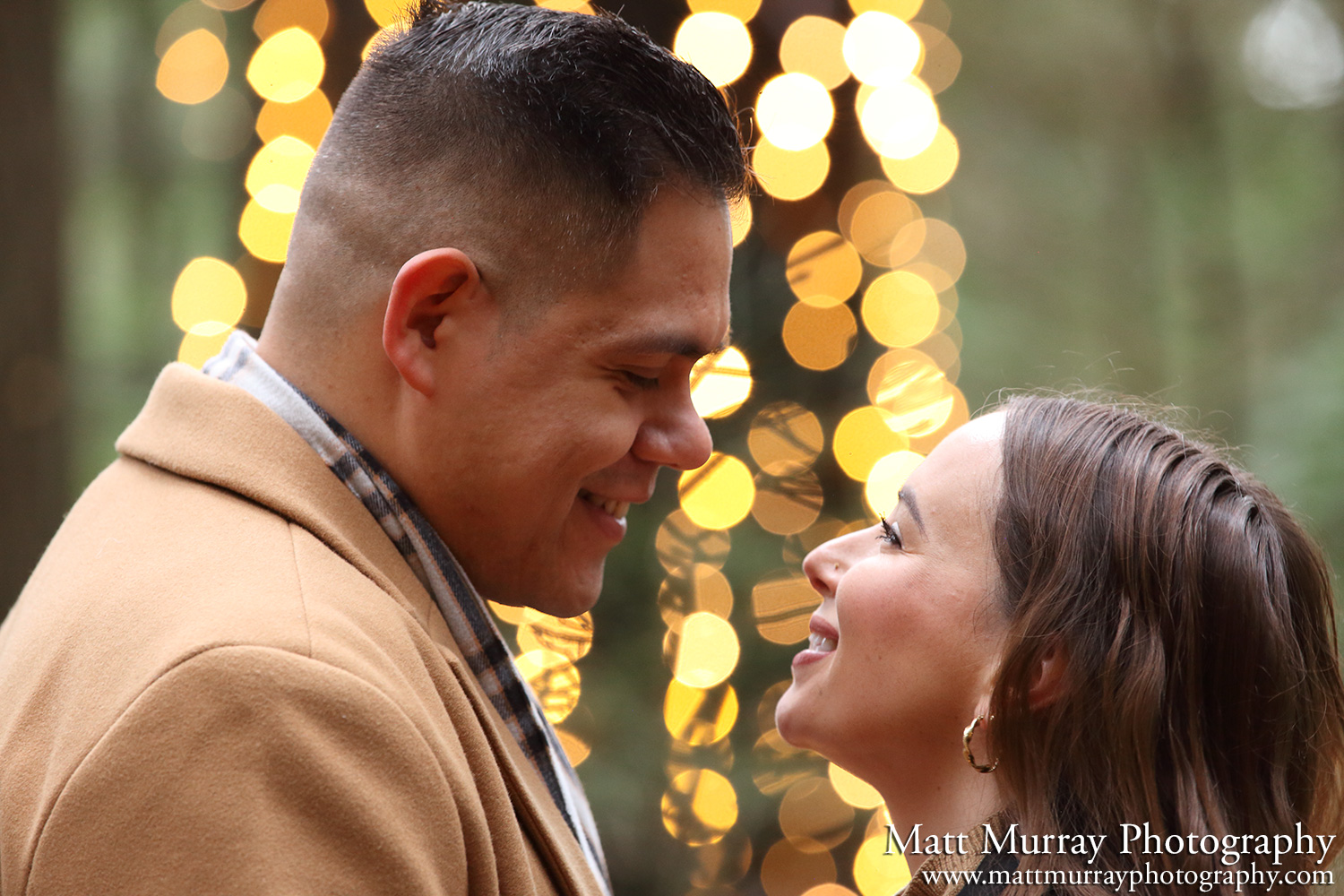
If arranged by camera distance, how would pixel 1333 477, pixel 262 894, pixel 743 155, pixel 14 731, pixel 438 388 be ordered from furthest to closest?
pixel 1333 477, pixel 743 155, pixel 438 388, pixel 14 731, pixel 262 894

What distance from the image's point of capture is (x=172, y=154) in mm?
2848

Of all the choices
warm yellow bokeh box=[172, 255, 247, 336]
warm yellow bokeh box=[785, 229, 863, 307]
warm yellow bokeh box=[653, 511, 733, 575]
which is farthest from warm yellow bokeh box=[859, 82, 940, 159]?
warm yellow bokeh box=[172, 255, 247, 336]

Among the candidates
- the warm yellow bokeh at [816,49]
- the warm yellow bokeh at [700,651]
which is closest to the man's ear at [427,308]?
the warm yellow bokeh at [700,651]

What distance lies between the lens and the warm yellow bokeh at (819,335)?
2459mm

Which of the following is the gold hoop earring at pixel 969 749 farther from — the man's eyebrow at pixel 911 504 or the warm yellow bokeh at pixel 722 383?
the warm yellow bokeh at pixel 722 383

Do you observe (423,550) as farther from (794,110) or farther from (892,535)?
(794,110)

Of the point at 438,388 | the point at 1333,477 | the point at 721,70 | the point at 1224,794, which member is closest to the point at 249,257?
the point at 721,70

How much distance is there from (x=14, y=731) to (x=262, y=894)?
0.37 meters

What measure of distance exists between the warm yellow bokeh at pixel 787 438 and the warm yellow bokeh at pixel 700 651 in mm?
358

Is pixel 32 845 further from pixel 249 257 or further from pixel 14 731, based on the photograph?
pixel 249 257

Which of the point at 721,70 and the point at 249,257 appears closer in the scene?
the point at 721,70

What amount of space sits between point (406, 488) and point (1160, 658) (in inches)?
Result: 39.6

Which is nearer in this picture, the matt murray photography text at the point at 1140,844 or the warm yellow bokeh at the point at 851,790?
the matt murray photography text at the point at 1140,844

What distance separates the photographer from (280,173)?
2.67m
